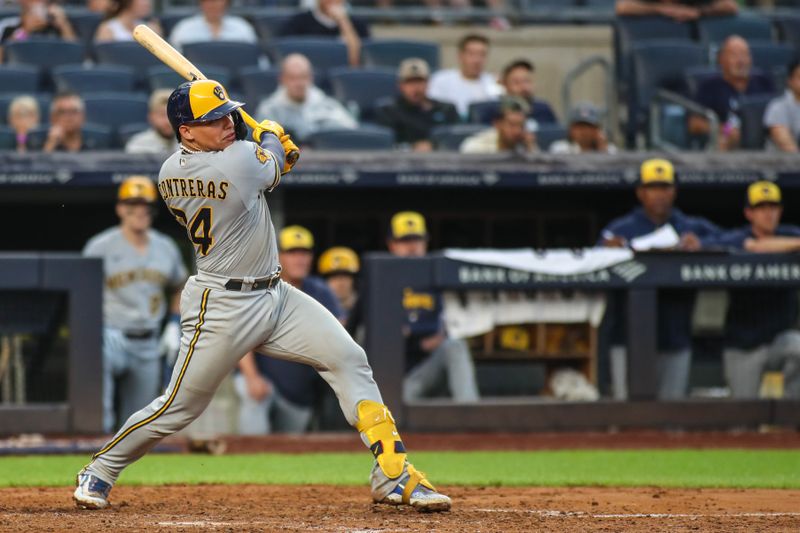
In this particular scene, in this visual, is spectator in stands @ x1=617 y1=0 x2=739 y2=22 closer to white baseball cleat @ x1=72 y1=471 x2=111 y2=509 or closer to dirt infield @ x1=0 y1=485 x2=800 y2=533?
dirt infield @ x1=0 y1=485 x2=800 y2=533

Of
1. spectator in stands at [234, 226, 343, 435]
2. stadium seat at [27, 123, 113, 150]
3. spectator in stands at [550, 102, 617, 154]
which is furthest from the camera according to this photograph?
Answer: spectator in stands at [550, 102, 617, 154]

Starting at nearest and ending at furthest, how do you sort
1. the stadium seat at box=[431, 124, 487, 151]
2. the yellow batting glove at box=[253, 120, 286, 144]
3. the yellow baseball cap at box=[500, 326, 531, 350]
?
1. the yellow batting glove at box=[253, 120, 286, 144]
2. the yellow baseball cap at box=[500, 326, 531, 350]
3. the stadium seat at box=[431, 124, 487, 151]

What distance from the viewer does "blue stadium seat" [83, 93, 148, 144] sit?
10047 mm

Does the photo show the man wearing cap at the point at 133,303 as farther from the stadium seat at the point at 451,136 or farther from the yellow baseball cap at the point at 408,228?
the stadium seat at the point at 451,136

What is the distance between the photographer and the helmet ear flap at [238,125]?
5195mm

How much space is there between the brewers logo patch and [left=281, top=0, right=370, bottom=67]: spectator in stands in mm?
6301

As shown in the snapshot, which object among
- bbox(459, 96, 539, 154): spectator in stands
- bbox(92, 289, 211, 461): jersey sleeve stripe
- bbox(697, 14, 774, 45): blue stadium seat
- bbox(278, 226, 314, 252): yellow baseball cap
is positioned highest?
bbox(697, 14, 774, 45): blue stadium seat

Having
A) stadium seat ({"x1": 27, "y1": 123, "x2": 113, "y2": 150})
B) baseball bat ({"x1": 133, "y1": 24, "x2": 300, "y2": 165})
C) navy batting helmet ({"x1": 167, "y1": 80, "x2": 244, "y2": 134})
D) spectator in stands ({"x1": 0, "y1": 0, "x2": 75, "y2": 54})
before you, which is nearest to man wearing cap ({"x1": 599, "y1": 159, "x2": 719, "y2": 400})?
baseball bat ({"x1": 133, "y1": 24, "x2": 300, "y2": 165})

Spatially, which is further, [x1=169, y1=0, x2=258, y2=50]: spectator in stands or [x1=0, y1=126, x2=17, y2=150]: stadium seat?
[x1=169, y1=0, x2=258, y2=50]: spectator in stands

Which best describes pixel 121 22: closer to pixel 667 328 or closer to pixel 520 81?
pixel 520 81

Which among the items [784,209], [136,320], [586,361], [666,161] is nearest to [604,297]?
[586,361]

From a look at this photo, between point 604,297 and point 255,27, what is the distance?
4.68 meters

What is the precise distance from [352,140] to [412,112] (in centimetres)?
72

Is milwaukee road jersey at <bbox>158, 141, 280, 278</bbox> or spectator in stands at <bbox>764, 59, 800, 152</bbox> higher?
spectator in stands at <bbox>764, 59, 800, 152</bbox>
